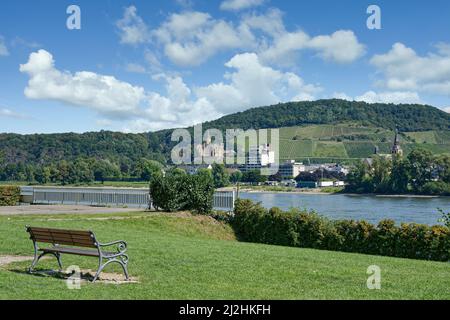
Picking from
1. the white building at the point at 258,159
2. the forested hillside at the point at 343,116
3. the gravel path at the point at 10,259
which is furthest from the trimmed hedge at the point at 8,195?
the forested hillside at the point at 343,116

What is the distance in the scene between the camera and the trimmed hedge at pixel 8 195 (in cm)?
2694

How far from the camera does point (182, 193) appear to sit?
74.6ft

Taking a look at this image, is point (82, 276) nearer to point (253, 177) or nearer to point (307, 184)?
point (253, 177)

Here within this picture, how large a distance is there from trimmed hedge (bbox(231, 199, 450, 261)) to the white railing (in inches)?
53.7

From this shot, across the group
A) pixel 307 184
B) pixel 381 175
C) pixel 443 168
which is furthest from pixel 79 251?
pixel 307 184

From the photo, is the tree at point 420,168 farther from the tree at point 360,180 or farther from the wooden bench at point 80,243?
the wooden bench at point 80,243

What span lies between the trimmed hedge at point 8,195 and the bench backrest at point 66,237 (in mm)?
19337

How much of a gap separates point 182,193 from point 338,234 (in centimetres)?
711

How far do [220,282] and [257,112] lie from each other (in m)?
160

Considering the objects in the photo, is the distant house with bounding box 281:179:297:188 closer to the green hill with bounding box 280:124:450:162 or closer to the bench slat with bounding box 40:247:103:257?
the green hill with bounding box 280:124:450:162

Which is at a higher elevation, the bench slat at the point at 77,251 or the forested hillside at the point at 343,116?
the forested hillside at the point at 343,116

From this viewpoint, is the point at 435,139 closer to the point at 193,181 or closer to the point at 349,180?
the point at 349,180

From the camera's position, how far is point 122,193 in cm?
2648
